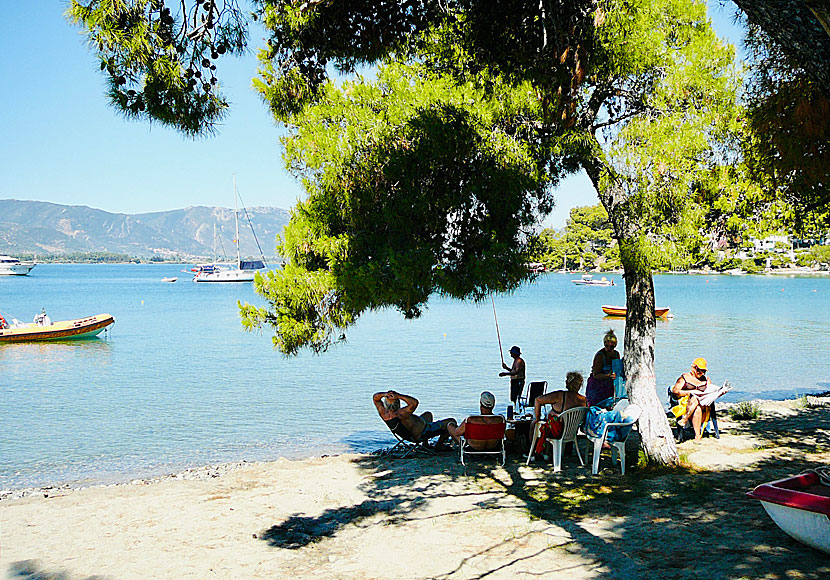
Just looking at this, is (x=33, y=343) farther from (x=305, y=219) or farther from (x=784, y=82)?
(x=784, y=82)

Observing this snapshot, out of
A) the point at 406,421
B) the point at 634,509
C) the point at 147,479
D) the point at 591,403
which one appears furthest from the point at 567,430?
the point at 147,479

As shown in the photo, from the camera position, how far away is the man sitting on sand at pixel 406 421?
353 inches

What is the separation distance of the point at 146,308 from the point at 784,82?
56.6 meters

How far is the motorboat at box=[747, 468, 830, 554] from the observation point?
4348mm

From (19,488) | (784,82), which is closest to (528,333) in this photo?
(19,488)

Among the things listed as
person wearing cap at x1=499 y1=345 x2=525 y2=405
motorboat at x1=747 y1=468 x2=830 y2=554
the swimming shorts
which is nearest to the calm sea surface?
the swimming shorts

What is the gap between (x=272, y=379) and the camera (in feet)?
68.3

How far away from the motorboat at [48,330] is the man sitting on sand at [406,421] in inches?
974

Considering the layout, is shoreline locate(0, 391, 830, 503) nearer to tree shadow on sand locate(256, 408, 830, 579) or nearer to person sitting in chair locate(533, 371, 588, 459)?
tree shadow on sand locate(256, 408, 830, 579)

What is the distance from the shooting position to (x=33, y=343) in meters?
30.9

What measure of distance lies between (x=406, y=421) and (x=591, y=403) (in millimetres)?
2452

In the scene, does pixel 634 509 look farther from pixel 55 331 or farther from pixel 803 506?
pixel 55 331

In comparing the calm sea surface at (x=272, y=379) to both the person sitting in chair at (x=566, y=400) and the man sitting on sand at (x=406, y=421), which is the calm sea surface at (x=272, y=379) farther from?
the man sitting on sand at (x=406, y=421)

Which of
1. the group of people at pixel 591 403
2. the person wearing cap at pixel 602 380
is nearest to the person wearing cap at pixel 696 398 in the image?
the group of people at pixel 591 403
